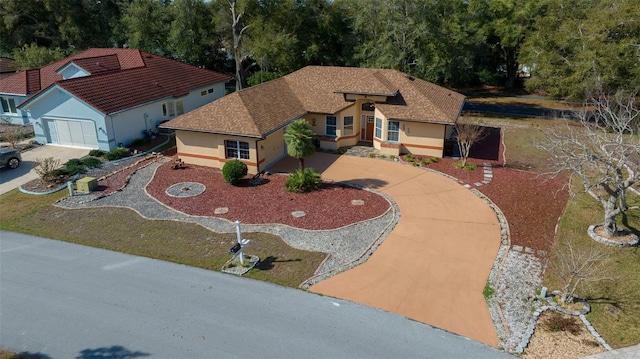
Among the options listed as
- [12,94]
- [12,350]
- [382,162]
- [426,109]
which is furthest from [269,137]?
[12,94]

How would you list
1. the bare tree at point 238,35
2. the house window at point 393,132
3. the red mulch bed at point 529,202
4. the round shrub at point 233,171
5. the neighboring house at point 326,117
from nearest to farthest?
the red mulch bed at point 529,202 < the round shrub at point 233,171 < the neighboring house at point 326,117 < the house window at point 393,132 < the bare tree at point 238,35

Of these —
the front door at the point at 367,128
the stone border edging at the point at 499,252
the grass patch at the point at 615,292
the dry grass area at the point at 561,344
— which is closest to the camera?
the dry grass area at the point at 561,344

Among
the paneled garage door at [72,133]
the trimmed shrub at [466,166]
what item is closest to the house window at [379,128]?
the trimmed shrub at [466,166]

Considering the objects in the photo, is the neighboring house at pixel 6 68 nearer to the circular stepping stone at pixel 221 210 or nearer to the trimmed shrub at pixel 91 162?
the trimmed shrub at pixel 91 162

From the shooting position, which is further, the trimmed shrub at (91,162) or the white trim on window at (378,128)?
the white trim on window at (378,128)

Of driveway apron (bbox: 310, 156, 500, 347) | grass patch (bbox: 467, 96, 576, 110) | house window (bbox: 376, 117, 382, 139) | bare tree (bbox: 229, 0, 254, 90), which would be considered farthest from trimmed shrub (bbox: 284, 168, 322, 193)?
grass patch (bbox: 467, 96, 576, 110)

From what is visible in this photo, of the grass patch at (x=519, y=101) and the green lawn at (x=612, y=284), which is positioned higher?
the grass patch at (x=519, y=101)

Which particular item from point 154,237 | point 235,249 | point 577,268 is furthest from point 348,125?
point 577,268
